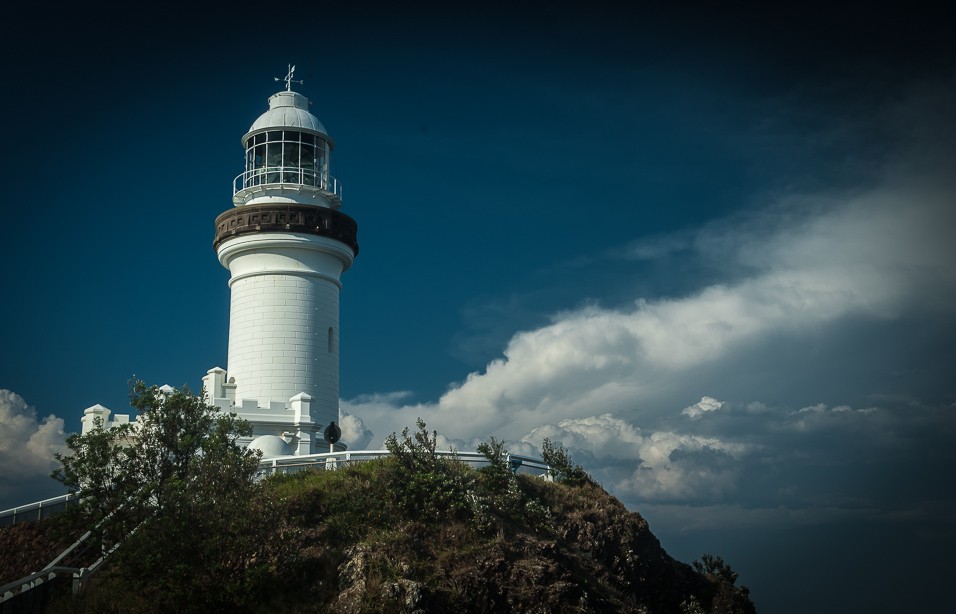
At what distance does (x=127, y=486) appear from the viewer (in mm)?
27547

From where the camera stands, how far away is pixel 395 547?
2742 centimetres

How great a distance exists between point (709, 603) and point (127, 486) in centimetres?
1949

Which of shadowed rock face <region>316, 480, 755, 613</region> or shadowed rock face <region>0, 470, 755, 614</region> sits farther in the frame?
shadowed rock face <region>316, 480, 755, 613</region>

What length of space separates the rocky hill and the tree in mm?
55

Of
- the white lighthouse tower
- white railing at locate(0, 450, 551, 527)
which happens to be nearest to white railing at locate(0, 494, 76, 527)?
white railing at locate(0, 450, 551, 527)

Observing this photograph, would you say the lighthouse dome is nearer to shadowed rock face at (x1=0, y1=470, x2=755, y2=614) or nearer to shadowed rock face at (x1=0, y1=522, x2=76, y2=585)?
shadowed rock face at (x1=0, y1=470, x2=755, y2=614)

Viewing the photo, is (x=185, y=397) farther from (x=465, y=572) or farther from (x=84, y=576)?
(x=465, y=572)

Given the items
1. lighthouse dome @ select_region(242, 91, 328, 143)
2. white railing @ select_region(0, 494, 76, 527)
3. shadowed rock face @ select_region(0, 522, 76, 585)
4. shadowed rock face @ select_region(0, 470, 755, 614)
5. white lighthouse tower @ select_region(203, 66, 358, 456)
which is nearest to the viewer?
shadowed rock face @ select_region(0, 470, 755, 614)

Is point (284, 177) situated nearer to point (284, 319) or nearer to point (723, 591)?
point (284, 319)

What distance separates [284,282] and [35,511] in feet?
45.2

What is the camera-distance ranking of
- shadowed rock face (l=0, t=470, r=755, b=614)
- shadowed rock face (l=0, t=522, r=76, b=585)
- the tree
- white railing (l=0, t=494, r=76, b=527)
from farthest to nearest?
1. white railing (l=0, t=494, r=76, b=527)
2. shadowed rock face (l=0, t=522, r=76, b=585)
3. shadowed rock face (l=0, t=470, r=755, b=614)
4. the tree

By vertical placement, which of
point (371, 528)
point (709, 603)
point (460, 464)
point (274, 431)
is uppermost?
point (274, 431)

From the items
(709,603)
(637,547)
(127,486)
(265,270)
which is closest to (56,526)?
(127,486)

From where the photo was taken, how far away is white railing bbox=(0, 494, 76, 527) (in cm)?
2890
